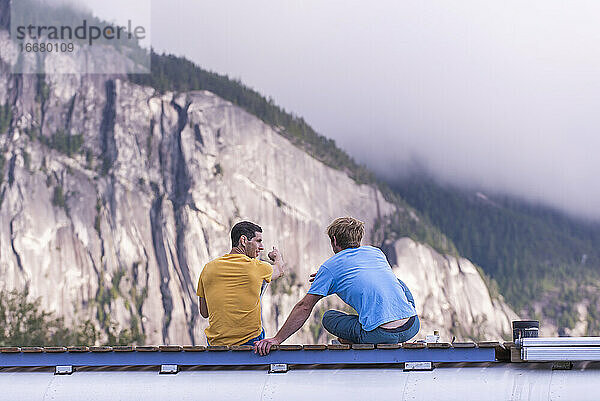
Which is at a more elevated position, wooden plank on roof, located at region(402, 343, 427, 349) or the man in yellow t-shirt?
the man in yellow t-shirt

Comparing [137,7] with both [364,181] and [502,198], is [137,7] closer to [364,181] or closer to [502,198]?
[364,181]

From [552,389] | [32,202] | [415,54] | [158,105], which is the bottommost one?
[552,389]

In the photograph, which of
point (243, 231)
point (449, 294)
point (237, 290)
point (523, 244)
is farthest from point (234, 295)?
point (523, 244)

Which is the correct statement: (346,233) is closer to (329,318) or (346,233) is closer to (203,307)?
(329,318)

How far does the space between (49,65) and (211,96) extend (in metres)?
16.3

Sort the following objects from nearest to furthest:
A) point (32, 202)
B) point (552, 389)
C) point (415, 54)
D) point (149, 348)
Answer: point (552, 389) → point (149, 348) → point (32, 202) → point (415, 54)

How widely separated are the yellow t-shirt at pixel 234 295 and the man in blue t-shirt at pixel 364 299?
3.62ft

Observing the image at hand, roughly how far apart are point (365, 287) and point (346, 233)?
574 millimetres

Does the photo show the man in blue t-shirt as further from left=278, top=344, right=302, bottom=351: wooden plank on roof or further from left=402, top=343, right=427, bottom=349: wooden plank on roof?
left=402, top=343, right=427, bottom=349: wooden plank on roof

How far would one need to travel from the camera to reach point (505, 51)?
4235 inches

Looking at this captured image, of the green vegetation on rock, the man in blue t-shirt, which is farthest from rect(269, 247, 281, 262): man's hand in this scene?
the green vegetation on rock

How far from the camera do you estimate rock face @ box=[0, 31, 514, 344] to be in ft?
262

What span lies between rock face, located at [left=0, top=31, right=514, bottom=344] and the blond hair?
237 feet

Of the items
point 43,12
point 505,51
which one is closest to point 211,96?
point 43,12
